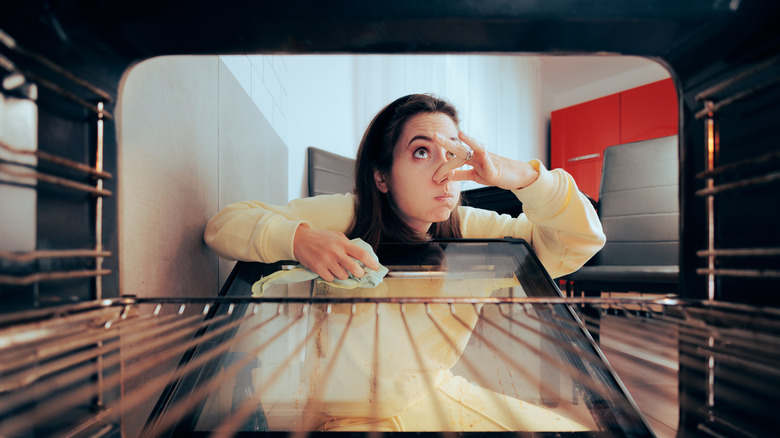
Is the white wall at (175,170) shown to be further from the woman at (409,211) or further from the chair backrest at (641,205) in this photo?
the chair backrest at (641,205)

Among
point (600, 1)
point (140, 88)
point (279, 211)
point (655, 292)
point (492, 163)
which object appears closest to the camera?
point (600, 1)

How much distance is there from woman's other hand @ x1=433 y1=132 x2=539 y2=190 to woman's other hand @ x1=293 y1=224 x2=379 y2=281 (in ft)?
0.87

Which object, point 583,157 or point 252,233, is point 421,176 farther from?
point 583,157

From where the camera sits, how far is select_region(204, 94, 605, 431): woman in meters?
0.48

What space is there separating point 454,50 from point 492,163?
44 centimetres

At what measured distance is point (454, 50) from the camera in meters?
0.32

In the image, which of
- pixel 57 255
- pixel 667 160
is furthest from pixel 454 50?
pixel 667 160

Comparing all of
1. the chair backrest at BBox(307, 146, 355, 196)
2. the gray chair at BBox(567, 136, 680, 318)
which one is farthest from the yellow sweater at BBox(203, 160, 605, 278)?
the gray chair at BBox(567, 136, 680, 318)

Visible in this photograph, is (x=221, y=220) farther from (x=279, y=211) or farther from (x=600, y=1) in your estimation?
(x=600, y=1)

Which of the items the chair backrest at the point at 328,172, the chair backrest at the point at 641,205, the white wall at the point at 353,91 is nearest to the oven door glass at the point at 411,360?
the white wall at the point at 353,91

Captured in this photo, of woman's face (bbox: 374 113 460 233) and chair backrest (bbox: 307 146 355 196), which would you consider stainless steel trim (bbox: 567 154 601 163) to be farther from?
woman's face (bbox: 374 113 460 233)

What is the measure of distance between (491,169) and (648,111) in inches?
141

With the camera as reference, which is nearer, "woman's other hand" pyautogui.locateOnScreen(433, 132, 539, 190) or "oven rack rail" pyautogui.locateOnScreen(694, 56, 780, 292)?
"oven rack rail" pyautogui.locateOnScreen(694, 56, 780, 292)

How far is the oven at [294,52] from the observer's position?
270 mm
